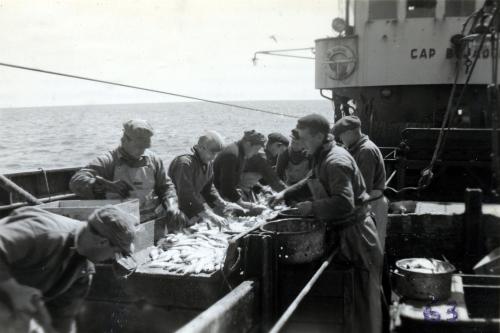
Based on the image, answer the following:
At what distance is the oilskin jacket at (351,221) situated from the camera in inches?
175

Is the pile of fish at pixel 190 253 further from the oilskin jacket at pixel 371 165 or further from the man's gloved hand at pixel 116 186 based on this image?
the oilskin jacket at pixel 371 165

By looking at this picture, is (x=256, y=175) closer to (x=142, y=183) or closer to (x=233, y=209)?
(x=233, y=209)

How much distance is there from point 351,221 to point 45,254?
9.85 feet

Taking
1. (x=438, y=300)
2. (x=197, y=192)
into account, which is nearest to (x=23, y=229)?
(x=197, y=192)

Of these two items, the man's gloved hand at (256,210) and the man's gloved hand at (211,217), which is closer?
the man's gloved hand at (211,217)

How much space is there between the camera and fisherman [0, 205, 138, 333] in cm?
276

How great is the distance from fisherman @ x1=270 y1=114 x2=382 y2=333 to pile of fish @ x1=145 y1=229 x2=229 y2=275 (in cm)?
85

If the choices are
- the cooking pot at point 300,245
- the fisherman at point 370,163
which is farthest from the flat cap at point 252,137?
the cooking pot at point 300,245

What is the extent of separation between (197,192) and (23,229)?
3.82 metres

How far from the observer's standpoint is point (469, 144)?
29.6 feet

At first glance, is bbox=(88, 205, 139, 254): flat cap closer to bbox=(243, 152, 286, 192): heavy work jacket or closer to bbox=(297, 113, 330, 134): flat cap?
bbox=(297, 113, 330, 134): flat cap

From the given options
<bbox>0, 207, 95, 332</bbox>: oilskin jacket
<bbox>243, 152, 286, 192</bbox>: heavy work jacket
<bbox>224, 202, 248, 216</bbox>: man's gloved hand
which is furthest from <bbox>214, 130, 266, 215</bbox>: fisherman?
<bbox>0, 207, 95, 332</bbox>: oilskin jacket

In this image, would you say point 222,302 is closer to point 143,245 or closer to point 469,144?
point 143,245

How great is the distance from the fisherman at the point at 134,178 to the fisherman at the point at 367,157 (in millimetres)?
2288
